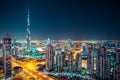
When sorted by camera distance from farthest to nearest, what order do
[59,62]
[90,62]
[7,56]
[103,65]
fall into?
1. [59,62]
2. [90,62]
3. [7,56]
4. [103,65]

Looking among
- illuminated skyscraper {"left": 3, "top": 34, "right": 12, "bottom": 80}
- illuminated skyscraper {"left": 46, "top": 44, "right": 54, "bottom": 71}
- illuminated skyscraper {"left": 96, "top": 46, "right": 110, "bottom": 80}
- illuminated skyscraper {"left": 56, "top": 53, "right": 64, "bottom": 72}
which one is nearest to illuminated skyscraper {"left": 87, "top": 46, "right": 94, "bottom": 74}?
illuminated skyscraper {"left": 96, "top": 46, "right": 110, "bottom": 80}

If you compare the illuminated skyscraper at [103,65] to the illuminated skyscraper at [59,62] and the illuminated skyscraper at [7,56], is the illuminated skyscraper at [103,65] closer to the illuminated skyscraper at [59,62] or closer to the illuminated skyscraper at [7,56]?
the illuminated skyscraper at [59,62]

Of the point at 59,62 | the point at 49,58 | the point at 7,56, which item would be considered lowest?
the point at 59,62

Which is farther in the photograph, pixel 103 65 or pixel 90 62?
pixel 90 62

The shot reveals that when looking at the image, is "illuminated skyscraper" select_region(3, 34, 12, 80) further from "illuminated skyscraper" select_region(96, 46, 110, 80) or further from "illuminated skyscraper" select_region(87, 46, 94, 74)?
"illuminated skyscraper" select_region(96, 46, 110, 80)

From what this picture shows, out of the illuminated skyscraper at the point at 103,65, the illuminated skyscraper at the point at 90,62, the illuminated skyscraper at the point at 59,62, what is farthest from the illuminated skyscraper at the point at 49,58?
the illuminated skyscraper at the point at 103,65

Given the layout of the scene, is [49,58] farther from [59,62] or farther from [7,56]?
[7,56]

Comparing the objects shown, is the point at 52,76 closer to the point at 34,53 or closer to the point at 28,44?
the point at 34,53

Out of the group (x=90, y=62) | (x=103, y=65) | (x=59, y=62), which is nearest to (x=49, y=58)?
(x=59, y=62)

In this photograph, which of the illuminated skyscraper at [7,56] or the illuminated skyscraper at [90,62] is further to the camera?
the illuminated skyscraper at [90,62]

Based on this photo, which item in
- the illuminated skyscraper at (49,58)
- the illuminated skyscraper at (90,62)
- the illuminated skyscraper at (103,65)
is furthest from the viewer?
the illuminated skyscraper at (49,58)

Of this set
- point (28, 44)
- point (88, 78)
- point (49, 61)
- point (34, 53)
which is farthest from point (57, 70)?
point (28, 44)
